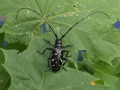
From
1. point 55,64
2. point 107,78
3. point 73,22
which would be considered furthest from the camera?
point 107,78

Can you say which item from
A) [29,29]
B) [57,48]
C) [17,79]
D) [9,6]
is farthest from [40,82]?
[9,6]

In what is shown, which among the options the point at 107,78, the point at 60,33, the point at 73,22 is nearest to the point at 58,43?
the point at 60,33

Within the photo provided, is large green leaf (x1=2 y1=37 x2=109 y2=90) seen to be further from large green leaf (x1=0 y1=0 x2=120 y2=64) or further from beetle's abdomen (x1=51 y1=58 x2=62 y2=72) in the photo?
large green leaf (x1=0 y1=0 x2=120 y2=64)

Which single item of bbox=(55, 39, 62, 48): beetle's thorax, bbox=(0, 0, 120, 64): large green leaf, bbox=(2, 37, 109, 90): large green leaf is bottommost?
bbox=(2, 37, 109, 90): large green leaf

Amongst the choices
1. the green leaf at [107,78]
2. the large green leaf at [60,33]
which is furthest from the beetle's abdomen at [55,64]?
the green leaf at [107,78]

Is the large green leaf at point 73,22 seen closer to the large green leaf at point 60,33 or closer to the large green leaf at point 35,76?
the large green leaf at point 60,33

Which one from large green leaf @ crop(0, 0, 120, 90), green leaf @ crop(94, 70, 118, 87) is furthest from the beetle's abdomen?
green leaf @ crop(94, 70, 118, 87)

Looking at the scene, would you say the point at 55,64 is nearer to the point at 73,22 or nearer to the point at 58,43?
the point at 58,43

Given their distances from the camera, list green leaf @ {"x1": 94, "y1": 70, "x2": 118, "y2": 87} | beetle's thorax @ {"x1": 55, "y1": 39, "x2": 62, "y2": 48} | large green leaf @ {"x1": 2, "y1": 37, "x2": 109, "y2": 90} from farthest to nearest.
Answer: green leaf @ {"x1": 94, "y1": 70, "x2": 118, "y2": 87} → beetle's thorax @ {"x1": 55, "y1": 39, "x2": 62, "y2": 48} → large green leaf @ {"x1": 2, "y1": 37, "x2": 109, "y2": 90}
